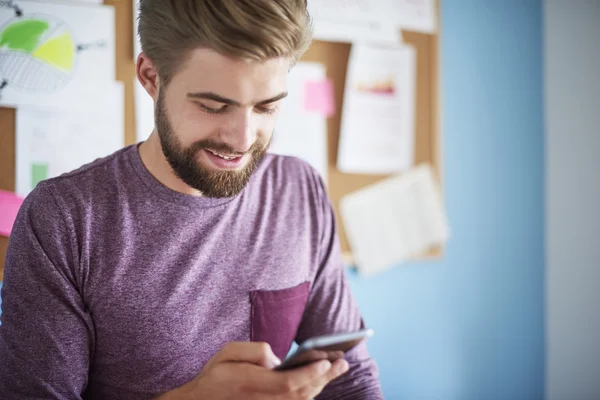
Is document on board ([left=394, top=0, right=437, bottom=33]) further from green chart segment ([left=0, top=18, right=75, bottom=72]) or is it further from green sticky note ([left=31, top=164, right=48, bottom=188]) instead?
green sticky note ([left=31, top=164, right=48, bottom=188])

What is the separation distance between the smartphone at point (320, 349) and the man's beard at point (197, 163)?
33 cm

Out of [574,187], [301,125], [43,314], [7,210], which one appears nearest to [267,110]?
[43,314]

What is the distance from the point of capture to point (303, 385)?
23.8 inches

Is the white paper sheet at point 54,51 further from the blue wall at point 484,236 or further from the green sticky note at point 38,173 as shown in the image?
the blue wall at point 484,236

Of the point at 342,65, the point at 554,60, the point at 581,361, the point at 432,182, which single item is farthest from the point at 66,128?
the point at 581,361

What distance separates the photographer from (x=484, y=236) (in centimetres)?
162

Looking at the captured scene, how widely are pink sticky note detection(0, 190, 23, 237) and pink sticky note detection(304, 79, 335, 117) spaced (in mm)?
754

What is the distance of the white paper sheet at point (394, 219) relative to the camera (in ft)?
4.73

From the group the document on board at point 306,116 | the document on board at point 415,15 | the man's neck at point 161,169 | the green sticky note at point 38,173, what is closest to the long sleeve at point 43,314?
the man's neck at point 161,169

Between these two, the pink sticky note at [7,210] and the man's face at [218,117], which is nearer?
the man's face at [218,117]

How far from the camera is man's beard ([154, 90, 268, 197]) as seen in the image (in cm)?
80

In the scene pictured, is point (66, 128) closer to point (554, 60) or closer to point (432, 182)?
point (432, 182)

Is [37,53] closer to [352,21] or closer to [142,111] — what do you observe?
[142,111]

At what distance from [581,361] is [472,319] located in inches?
15.7
